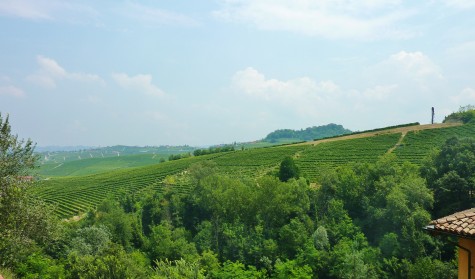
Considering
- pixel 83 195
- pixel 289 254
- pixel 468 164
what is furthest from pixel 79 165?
pixel 468 164

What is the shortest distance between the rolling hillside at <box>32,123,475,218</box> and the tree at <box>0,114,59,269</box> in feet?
146

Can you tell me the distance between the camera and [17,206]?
1973cm

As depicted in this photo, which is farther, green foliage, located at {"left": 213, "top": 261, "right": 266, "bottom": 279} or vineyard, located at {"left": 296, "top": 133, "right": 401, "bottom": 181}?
vineyard, located at {"left": 296, "top": 133, "right": 401, "bottom": 181}

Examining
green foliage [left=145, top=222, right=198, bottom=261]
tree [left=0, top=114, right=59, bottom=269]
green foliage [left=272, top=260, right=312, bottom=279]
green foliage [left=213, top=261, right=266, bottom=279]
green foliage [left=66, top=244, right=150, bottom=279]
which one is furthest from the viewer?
green foliage [left=145, top=222, right=198, bottom=261]

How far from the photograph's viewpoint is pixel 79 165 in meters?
199

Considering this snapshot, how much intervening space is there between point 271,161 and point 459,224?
73.6 metres

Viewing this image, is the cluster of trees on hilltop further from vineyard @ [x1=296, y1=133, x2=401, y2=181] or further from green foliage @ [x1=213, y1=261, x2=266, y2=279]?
green foliage @ [x1=213, y1=261, x2=266, y2=279]

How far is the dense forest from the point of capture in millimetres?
37094

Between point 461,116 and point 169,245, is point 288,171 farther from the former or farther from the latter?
point 461,116

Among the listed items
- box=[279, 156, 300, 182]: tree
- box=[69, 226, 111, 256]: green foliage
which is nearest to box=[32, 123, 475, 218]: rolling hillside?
box=[279, 156, 300, 182]: tree

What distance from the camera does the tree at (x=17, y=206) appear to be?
62.0ft

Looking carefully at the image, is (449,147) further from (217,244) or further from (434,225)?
(434,225)

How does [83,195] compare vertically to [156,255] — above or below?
above

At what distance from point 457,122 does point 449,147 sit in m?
54.7
